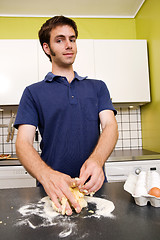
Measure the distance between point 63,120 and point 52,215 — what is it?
1.78 feet

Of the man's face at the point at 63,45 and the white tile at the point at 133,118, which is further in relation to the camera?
the white tile at the point at 133,118

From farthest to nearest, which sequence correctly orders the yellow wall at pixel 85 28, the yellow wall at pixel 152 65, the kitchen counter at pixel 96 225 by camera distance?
the yellow wall at pixel 85 28
the yellow wall at pixel 152 65
the kitchen counter at pixel 96 225

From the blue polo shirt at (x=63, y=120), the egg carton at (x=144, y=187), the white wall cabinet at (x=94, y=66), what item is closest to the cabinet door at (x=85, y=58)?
the white wall cabinet at (x=94, y=66)

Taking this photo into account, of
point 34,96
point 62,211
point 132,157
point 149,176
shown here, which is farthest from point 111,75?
point 62,211

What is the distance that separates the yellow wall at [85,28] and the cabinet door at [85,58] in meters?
0.37

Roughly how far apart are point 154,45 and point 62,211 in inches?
78.4

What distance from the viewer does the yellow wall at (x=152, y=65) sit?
2.16m

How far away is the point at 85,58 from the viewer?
7.46 feet

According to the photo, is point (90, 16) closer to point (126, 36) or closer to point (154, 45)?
point (126, 36)

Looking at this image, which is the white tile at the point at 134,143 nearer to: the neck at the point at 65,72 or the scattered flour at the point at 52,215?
the neck at the point at 65,72

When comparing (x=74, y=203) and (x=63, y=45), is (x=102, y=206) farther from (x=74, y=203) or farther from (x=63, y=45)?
(x=63, y=45)

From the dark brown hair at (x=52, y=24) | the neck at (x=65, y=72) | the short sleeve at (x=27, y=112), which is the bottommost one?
the short sleeve at (x=27, y=112)

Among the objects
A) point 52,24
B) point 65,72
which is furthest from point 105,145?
point 52,24

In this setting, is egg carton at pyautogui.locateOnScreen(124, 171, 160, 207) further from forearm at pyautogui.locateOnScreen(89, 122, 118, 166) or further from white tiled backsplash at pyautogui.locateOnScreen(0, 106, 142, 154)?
white tiled backsplash at pyautogui.locateOnScreen(0, 106, 142, 154)
